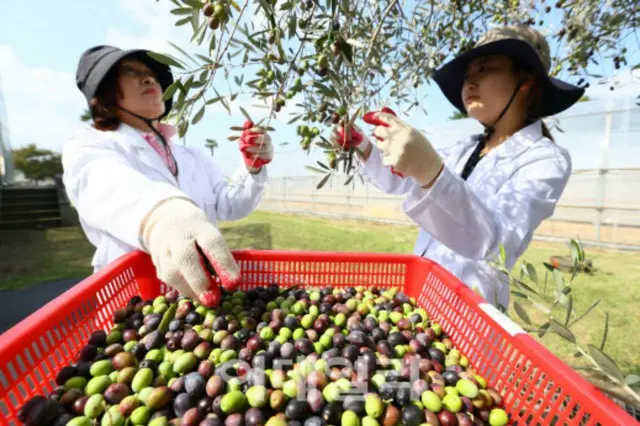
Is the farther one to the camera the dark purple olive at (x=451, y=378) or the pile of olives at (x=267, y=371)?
the dark purple olive at (x=451, y=378)

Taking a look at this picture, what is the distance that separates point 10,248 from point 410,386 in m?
9.61

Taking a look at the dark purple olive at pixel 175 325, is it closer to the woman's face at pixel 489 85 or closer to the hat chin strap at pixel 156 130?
the hat chin strap at pixel 156 130

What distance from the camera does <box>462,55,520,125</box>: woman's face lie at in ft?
5.18

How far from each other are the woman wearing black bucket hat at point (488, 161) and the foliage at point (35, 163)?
23369mm

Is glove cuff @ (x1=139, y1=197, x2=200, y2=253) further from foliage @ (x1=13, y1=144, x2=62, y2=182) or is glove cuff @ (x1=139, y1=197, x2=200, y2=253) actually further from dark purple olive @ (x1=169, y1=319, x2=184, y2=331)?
foliage @ (x1=13, y1=144, x2=62, y2=182)

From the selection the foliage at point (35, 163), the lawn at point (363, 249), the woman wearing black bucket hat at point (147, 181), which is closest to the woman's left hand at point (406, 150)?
the woman wearing black bucket hat at point (147, 181)

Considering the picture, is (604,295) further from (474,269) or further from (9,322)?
(9,322)

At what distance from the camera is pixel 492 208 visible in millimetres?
1376

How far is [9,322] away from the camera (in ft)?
12.4

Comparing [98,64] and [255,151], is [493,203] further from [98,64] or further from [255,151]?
[98,64]

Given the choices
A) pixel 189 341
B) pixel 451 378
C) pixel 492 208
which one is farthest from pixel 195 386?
pixel 492 208

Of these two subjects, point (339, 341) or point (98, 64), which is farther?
point (98, 64)

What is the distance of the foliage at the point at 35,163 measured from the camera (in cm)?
2020

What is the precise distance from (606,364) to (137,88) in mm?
2052
